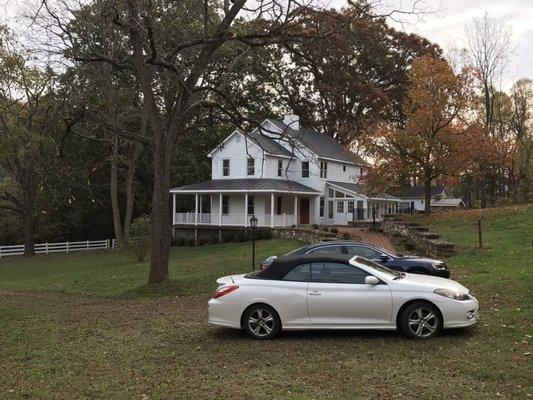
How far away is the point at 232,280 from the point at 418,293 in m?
3.04

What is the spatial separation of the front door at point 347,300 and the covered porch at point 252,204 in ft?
89.3

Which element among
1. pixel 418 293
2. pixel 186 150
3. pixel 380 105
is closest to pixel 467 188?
pixel 380 105

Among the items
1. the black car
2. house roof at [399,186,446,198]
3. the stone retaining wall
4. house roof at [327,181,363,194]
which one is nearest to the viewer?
the black car

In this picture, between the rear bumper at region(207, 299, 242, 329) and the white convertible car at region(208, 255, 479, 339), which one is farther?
the rear bumper at region(207, 299, 242, 329)

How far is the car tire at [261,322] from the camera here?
Result: 8.95 meters

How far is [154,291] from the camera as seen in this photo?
15.9m

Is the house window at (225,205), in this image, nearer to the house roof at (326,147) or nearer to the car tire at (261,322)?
the house roof at (326,147)

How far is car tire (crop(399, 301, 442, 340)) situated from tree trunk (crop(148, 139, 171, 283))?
30.5ft

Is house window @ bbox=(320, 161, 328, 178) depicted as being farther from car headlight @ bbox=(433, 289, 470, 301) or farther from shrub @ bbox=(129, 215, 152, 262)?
car headlight @ bbox=(433, 289, 470, 301)

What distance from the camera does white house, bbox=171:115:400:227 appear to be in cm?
→ 3856

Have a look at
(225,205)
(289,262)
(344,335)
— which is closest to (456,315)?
(344,335)

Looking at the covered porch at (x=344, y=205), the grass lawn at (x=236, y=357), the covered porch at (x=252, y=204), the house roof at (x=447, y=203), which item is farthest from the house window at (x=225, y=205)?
the house roof at (x=447, y=203)

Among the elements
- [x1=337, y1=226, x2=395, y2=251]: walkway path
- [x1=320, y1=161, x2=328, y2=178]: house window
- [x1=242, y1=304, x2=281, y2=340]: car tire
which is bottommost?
[x1=242, y1=304, x2=281, y2=340]: car tire

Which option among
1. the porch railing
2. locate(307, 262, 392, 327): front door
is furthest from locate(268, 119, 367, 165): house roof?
locate(307, 262, 392, 327): front door
